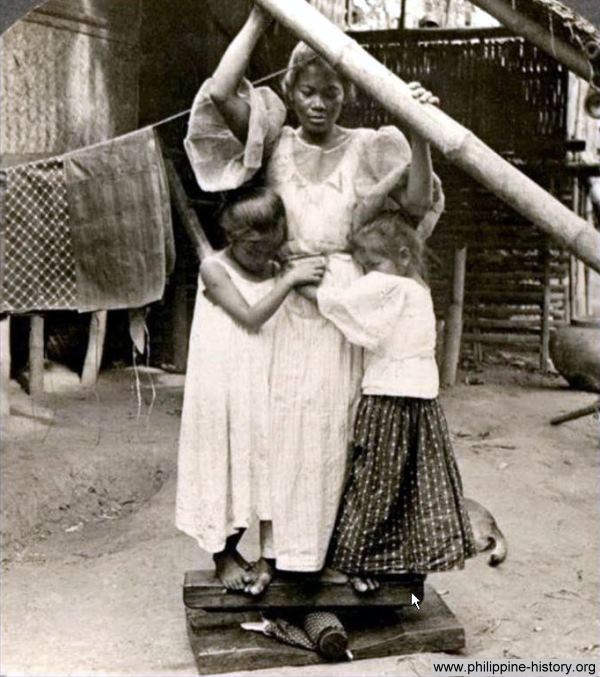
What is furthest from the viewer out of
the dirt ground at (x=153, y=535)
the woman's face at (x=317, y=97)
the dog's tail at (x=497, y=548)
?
the dog's tail at (x=497, y=548)

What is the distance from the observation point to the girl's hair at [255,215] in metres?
3.02

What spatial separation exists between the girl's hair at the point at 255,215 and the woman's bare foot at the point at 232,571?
1113 mm

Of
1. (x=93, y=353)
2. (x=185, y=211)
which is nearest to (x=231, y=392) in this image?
(x=185, y=211)

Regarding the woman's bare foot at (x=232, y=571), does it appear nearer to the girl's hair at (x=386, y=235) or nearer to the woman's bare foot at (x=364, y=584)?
the woman's bare foot at (x=364, y=584)

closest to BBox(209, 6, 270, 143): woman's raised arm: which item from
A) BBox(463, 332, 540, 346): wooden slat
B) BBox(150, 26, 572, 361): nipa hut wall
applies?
BBox(150, 26, 572, 361): nipa hut wall

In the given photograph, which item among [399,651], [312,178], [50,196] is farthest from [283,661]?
[50,196]

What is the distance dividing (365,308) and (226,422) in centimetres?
60

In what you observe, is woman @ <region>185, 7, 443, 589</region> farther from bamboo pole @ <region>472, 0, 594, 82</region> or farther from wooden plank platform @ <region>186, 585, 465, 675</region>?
bamboo pole @ <region>472, 0, 594, 82</region>

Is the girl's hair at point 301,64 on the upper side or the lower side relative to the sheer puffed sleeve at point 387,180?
upper

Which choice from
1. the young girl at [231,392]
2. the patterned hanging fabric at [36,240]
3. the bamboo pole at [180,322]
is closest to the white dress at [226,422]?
the young girl at [231,392]

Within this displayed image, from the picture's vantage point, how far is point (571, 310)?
35.8ft

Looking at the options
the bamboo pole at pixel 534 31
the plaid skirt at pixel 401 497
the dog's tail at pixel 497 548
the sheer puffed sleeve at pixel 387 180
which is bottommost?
the dog's tail at pixel 497 548

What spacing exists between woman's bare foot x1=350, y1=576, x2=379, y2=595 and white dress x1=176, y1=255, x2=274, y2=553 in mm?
389

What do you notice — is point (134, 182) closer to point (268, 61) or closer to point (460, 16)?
point (268, 61)
